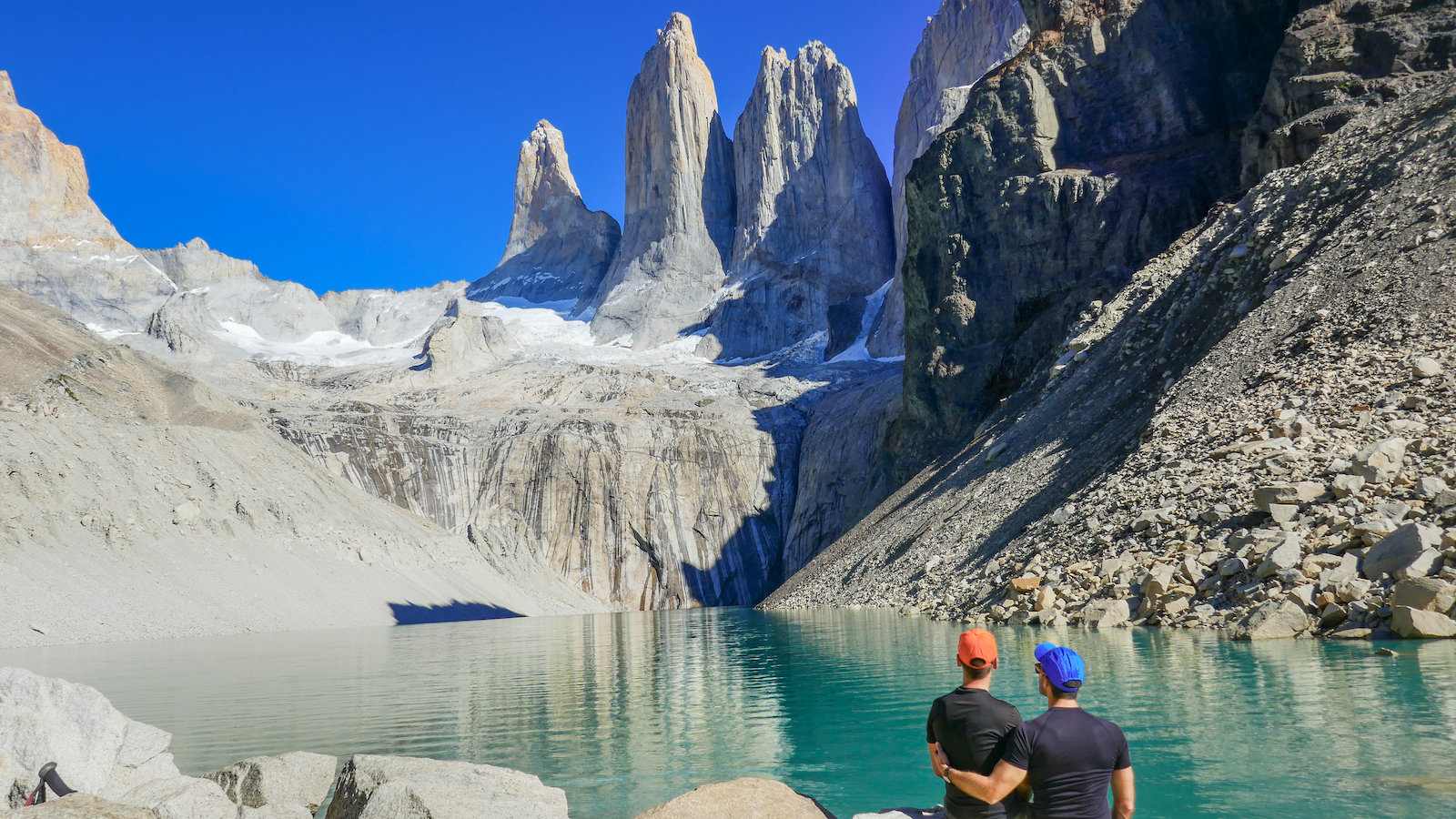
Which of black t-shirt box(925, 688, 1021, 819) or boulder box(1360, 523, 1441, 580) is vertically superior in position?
boulder box(1360, 523, 1441, 580)

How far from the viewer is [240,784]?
9531 mm

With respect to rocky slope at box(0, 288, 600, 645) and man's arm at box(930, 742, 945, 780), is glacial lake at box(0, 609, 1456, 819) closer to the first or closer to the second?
man's arm at box(930, 742, 945, 780)

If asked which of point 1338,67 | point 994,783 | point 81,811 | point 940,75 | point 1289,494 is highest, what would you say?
point 940,75

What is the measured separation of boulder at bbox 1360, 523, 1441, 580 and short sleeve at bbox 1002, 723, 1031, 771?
39.5 feet

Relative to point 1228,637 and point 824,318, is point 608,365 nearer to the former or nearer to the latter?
point 824,318

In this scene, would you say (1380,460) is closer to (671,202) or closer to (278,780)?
(278,780)

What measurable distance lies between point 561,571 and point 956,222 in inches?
1431

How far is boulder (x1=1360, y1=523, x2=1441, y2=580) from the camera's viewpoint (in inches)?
572

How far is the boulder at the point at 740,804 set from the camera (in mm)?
6770

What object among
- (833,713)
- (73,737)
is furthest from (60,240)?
(833,713)

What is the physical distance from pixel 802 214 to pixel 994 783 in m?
118

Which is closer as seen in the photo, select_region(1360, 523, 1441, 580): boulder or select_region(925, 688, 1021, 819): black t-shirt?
select_region(925, 688, 1021, 819): black t-shirt

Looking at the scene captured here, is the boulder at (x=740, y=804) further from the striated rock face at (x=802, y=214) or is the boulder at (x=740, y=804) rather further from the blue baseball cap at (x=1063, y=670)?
the striated rock face at (x=802, y=214)

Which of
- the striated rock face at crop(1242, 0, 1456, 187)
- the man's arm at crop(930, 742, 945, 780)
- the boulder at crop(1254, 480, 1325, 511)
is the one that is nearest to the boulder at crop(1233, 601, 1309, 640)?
the boulder at crop(1254, 480, 1325, 511)
